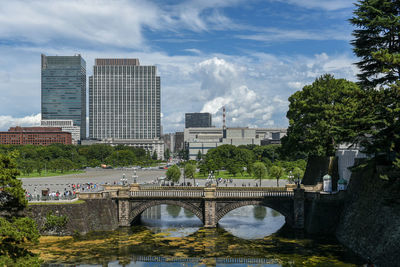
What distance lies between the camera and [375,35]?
161ft

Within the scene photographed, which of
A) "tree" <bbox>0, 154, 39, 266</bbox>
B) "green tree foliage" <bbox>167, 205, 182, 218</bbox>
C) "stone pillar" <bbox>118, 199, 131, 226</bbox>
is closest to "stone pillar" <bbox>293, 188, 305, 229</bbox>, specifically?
"stone pillar" <bbox>118, 199, 131, 226</bbox>

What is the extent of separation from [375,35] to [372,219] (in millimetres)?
22110

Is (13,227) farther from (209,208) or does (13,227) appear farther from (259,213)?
(259,213)

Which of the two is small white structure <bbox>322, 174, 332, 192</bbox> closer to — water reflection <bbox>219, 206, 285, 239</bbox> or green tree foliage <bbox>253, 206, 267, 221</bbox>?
water reflection <bbox>219, 206, 285, 239</bbox>

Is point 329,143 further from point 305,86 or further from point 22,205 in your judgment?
point 22,205

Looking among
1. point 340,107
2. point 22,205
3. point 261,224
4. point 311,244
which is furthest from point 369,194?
point 22,205

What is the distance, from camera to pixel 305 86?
7262cm

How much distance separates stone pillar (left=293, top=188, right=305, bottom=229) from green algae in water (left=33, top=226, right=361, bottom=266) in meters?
3.30

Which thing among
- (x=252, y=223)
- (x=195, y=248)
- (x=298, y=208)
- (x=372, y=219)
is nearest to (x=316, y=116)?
(x=298, y=208)

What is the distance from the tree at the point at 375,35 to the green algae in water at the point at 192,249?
68.3ft

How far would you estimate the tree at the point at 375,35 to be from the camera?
45875mm

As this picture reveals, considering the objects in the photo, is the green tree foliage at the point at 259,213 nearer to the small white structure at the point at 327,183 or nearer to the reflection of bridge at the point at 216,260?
the small white structure at the point at 327,183

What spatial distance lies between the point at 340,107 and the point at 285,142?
19028mm

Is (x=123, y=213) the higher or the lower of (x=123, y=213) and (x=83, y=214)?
the lower
